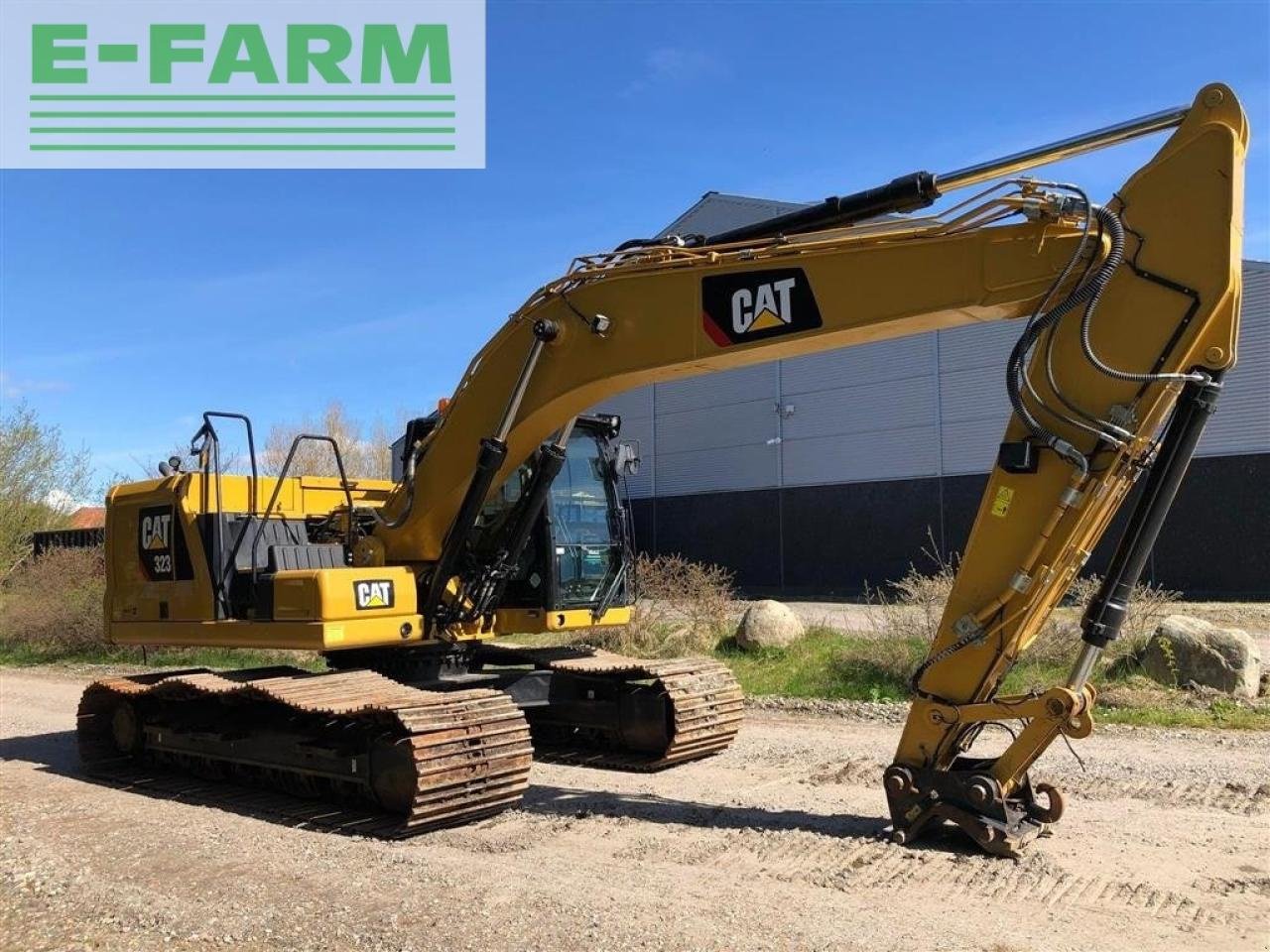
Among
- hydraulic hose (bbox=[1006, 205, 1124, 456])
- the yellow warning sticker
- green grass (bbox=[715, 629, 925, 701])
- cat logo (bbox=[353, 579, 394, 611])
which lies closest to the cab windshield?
cat logo (bbox=[353, 579, 394, 611])

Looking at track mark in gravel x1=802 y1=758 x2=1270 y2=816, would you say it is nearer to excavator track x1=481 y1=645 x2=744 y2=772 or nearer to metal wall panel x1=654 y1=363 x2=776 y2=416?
excavator track x1=481 y1=645 x2=744 y2=772

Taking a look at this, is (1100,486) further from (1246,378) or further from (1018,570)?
(1246,378)

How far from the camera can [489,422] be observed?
805cm

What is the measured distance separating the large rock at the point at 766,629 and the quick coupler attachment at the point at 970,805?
874 centimetres

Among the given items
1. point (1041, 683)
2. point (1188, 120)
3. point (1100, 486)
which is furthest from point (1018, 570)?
point (1041, 683)

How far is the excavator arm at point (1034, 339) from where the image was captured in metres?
5.54

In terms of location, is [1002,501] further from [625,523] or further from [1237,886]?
[625,523]

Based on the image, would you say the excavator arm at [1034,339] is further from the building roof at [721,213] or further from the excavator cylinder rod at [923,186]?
the building roof at [721,213]

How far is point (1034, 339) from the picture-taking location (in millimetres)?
5867

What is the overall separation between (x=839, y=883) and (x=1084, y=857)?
1.40 meters

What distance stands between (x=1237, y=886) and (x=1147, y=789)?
7.05ft

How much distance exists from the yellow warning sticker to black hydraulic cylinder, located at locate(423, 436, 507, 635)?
341 centimetres

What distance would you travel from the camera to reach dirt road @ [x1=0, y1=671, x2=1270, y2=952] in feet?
16.2

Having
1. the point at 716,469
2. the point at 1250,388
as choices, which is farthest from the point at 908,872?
the point at 716,469
